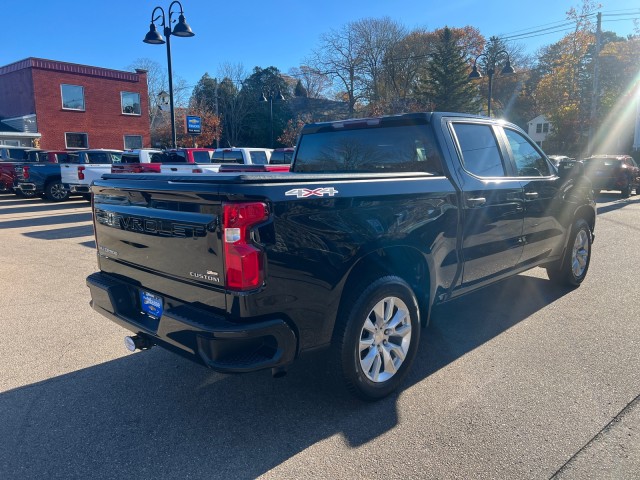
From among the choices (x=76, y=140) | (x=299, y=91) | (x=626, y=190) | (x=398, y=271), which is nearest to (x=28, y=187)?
(x=76, y=140)

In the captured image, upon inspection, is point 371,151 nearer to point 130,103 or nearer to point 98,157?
point 98,157

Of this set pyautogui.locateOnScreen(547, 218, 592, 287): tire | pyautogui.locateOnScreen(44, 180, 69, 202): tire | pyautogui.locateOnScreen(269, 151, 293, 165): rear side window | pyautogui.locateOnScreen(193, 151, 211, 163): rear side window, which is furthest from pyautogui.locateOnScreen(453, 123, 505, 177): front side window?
pyautogui.locateOnScreen(44, 180, 69, 202): tire

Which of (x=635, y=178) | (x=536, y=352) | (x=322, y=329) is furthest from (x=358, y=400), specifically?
(x=635, y=178)

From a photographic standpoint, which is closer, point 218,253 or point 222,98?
point 218,253

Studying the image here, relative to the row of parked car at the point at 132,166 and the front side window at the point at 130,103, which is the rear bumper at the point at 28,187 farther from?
the front side window at the point at 130,103

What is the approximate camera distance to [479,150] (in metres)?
4.40

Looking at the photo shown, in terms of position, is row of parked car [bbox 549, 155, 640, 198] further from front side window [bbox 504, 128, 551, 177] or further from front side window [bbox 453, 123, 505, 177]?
front side window [bbox 453, 123, 505, 177]

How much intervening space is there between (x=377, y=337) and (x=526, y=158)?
9.54ft

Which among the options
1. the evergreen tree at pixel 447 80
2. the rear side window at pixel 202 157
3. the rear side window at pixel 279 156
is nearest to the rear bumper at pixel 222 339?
the rear side window at pixel 279 156

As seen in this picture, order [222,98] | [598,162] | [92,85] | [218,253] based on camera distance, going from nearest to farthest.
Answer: [218,253] < [598,162] < [92,85] < [222,98]

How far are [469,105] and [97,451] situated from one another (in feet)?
151

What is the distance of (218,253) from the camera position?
2656 mm

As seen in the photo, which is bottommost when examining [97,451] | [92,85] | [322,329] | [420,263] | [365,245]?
[97,451]

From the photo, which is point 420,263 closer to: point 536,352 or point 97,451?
point 536,352
